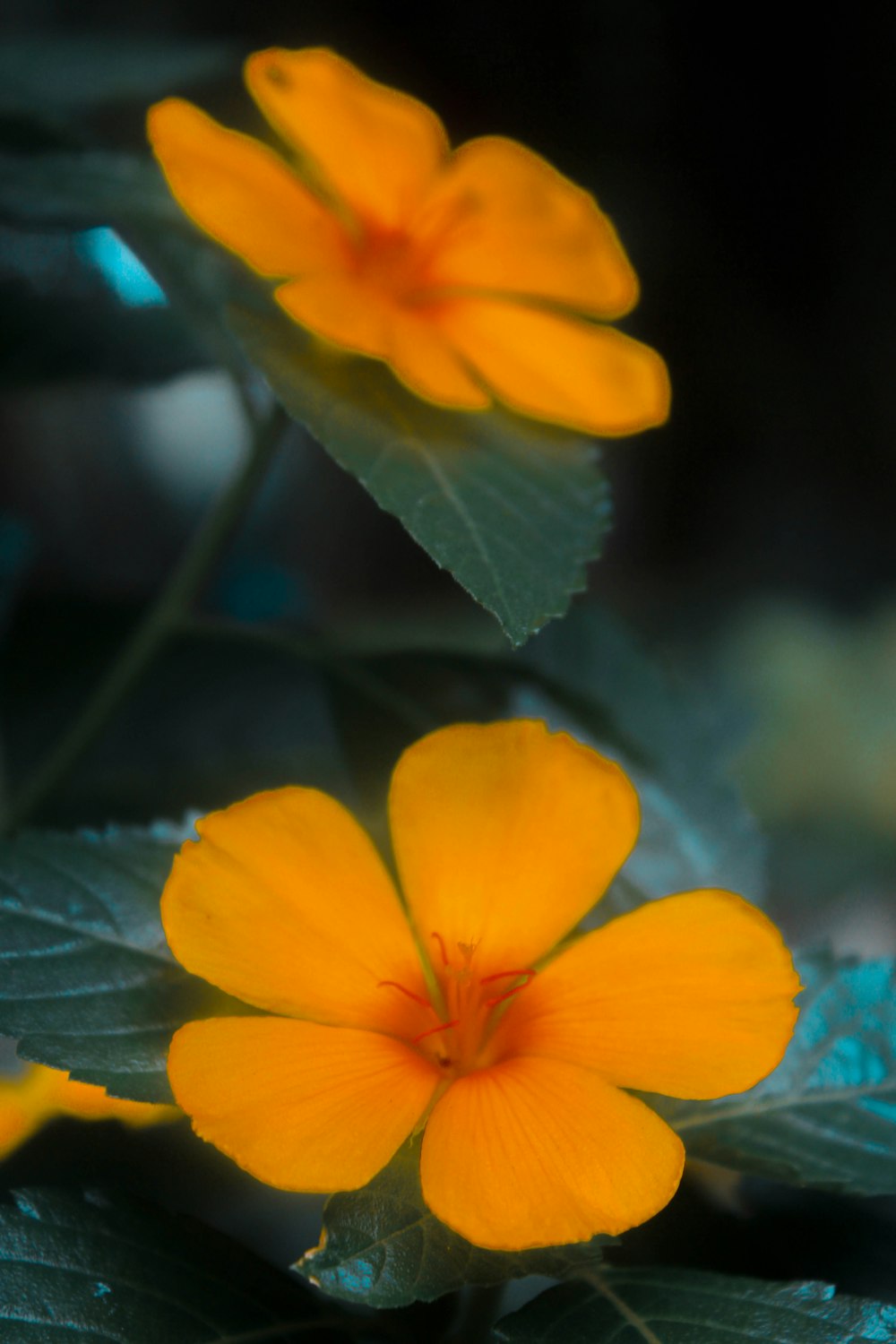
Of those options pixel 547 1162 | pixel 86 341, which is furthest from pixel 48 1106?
pixel 86 341

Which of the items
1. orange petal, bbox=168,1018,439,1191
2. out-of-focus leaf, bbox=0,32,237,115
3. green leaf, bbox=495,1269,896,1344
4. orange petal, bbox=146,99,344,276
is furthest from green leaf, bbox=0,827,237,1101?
out-of-focus leaf, bbox=0,32,237,115

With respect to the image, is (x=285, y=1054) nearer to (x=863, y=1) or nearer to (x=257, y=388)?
(x=257, y=388)

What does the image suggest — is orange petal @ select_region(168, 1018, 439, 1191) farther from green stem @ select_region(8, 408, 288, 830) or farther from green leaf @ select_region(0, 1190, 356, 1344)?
green stem @ select_region(8, 408, 288, 830)

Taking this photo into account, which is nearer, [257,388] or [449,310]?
[449,310]

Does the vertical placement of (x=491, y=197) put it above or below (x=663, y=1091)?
above

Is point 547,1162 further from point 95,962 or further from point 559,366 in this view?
point 559,366

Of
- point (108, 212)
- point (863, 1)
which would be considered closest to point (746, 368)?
point (863, 1)
